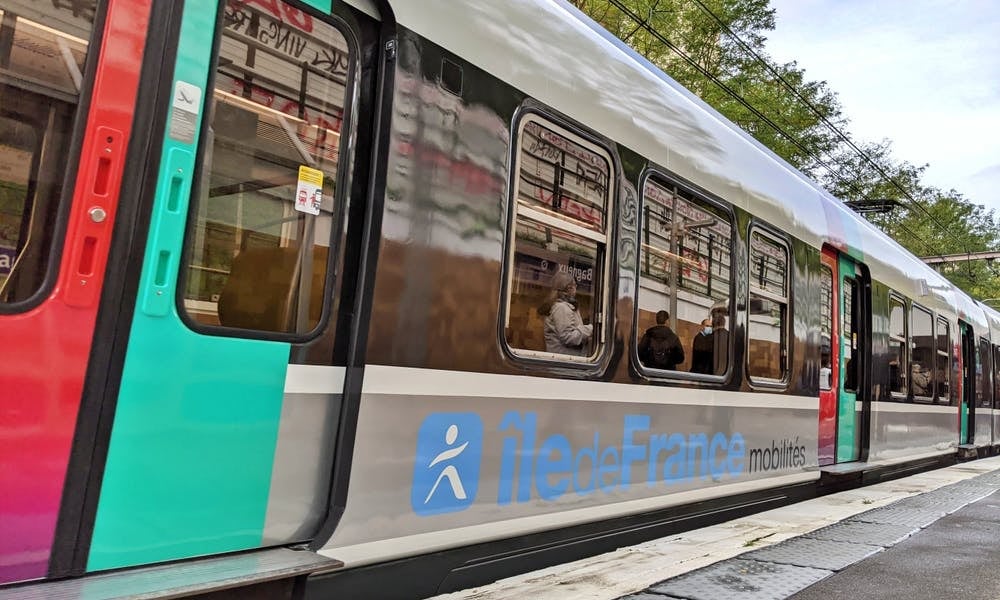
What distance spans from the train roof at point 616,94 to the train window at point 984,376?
841 centimetres

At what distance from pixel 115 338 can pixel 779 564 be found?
11.4ft

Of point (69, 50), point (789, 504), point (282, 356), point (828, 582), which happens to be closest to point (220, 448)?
point (282, 356)

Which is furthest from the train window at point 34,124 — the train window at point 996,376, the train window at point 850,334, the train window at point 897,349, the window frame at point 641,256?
the train window at point 996,376

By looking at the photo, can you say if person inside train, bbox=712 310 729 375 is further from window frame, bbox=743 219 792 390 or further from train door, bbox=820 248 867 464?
train door, bbox=820 248 867 464

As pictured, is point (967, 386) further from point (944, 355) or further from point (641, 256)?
point (641, 256)

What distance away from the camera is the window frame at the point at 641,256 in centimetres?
424

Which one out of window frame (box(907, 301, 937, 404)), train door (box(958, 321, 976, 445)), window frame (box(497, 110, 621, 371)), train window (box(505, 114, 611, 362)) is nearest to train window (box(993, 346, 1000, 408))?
train door (box(958, 321, 976, 445))

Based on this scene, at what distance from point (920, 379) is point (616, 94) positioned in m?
7.93

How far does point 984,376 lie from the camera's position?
1355 cm

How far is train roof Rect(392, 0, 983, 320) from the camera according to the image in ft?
10.7

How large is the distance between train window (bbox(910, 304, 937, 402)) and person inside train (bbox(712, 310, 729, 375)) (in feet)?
18.5

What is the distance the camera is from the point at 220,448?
A: 2381 mm

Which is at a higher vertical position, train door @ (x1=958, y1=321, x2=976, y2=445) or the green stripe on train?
train door @ (x1=958, y1=321, x2=976, y2=445)

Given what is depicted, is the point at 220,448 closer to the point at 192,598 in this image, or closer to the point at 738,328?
the point at 192,598
